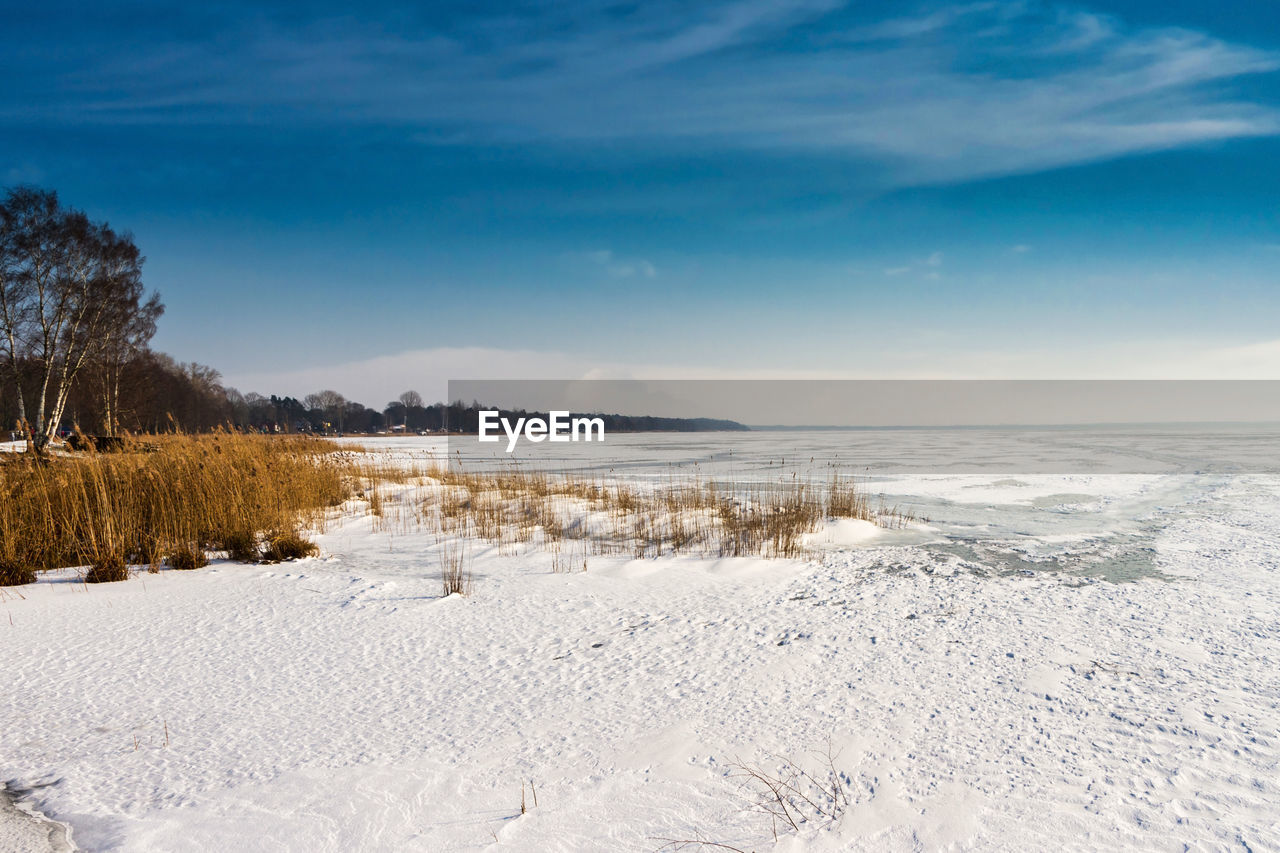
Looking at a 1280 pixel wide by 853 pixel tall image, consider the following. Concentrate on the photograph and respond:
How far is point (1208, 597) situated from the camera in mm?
4461

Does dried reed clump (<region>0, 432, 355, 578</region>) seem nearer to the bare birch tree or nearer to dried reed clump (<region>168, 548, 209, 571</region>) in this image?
dried reed clump (<region>168, 548, 209, 571</region>)

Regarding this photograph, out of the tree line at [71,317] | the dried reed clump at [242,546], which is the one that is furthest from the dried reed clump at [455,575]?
the tree line at [71,317]

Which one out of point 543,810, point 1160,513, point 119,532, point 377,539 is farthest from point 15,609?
point 1160,513

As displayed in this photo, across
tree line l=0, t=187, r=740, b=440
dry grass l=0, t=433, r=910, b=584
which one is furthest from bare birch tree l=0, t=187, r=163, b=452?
dry grass l=0, t=433, r=910, b=584

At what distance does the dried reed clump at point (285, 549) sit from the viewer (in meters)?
5.48

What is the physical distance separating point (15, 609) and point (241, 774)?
3081 millimetres

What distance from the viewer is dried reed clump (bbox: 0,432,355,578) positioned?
5.09m

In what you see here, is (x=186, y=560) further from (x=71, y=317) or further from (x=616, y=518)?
(x=71, y=317)

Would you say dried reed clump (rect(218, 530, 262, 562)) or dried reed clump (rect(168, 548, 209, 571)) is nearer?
dried reed clump (rect(168, 548, 209, 571))

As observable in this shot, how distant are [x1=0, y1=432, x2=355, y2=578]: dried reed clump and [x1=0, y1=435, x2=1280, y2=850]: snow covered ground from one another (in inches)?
17.5

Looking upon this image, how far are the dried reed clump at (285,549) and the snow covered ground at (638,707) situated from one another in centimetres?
26

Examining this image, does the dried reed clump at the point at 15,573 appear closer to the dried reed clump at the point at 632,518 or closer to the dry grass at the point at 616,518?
the dry grass at the point at 616,518

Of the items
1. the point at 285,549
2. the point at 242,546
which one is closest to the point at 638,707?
the point at 285,549

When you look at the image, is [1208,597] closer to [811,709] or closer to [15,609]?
[811,709]
